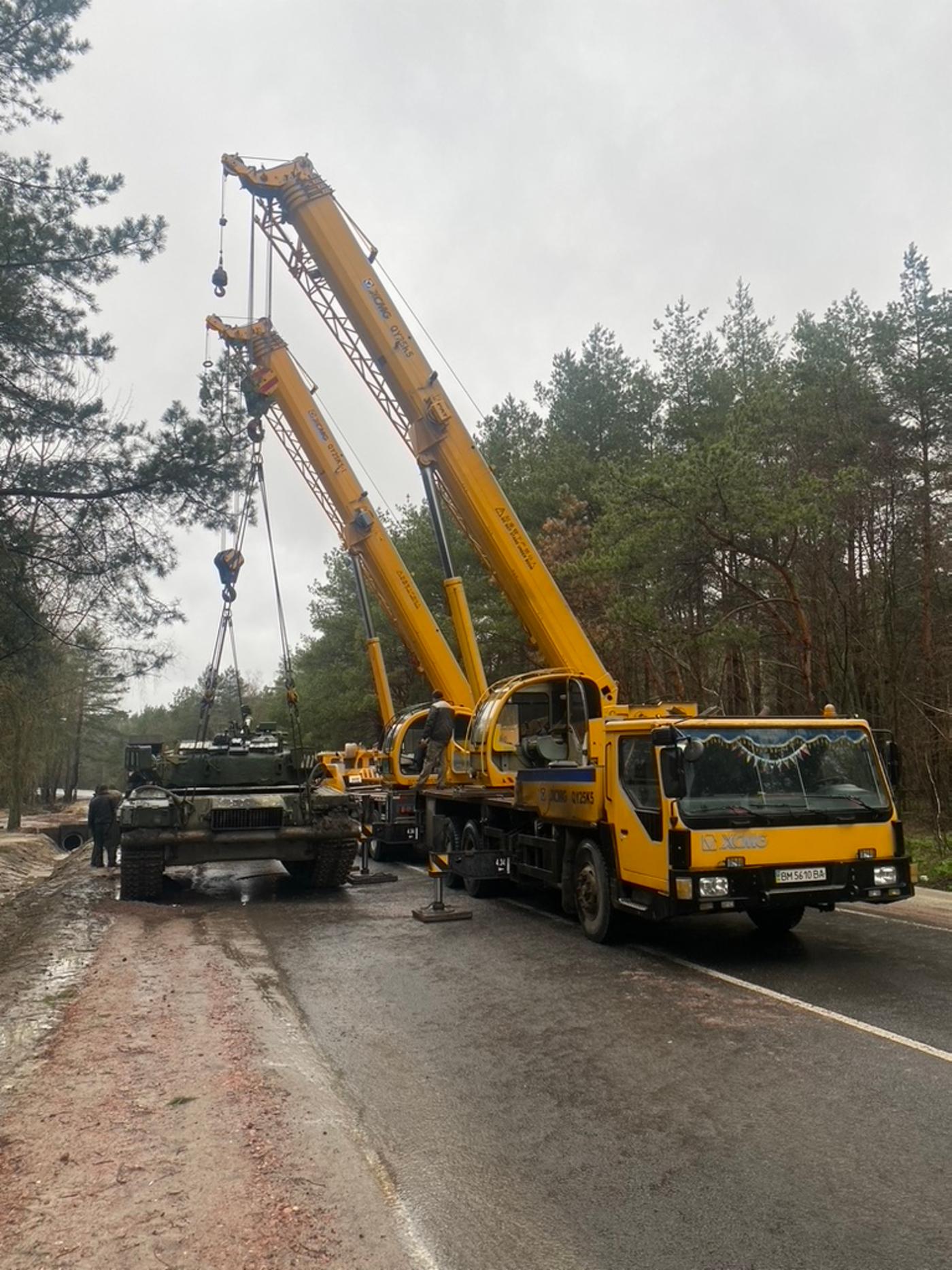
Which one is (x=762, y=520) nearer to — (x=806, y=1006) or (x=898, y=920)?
(x=898, y=920)

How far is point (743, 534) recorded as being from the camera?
727 inches

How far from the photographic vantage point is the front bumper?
736 cm

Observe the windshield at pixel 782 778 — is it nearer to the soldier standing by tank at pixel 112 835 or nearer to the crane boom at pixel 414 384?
the crane boom at pixel 414 384

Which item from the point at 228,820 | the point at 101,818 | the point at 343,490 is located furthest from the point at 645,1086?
the point at 343,490

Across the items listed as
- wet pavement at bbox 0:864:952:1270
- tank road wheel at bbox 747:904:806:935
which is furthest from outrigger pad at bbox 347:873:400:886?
tank road wheel at bbox 747:904:806:935

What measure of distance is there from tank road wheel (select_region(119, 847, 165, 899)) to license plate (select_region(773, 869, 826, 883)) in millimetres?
7398

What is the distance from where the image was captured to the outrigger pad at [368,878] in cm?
1370

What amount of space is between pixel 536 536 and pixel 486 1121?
23964 mm

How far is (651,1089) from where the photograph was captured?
508cm

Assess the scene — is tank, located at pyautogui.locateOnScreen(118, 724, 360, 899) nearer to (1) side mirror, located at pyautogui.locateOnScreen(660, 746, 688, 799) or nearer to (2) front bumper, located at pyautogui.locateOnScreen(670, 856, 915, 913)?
(1) side mirror, located at pyautogui.locateOnScreen(660, 746, 688, 799)

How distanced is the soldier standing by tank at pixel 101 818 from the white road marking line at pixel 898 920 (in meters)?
11.8

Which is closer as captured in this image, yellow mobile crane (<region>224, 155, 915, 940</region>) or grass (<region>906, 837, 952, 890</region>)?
yellow mobile crane (<region>224, 155, 915, 940</region>)

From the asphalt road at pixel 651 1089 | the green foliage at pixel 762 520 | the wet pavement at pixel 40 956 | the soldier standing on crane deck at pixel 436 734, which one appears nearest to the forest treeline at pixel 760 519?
the green foliage at pixel 762 520

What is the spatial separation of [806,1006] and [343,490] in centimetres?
1445
